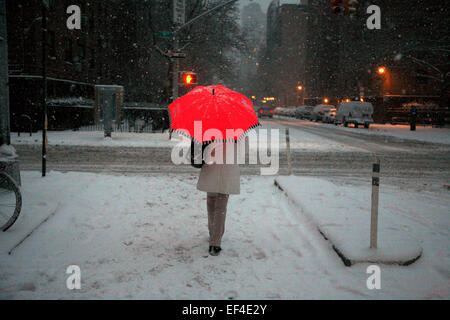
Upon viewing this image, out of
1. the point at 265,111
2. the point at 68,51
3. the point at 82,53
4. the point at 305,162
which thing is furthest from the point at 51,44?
the point at 265,111

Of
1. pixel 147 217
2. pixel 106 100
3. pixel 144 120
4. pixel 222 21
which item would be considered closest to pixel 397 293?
pixel 147 217

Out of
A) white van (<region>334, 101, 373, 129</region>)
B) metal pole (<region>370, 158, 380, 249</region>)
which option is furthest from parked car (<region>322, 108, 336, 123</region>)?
metal pole (<region>370, 158, 380, 249</region>)

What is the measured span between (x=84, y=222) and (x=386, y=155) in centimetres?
1229

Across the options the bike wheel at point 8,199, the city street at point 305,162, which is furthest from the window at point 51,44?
the bike wheel at point 8,199

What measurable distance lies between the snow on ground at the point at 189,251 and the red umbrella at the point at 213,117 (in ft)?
5.04

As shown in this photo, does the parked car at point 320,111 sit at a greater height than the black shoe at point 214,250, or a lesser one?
greater

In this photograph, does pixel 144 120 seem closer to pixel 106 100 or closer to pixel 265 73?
pixel 106 100

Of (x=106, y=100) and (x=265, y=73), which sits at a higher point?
(x=265, y=73)

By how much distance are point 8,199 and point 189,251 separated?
257cm

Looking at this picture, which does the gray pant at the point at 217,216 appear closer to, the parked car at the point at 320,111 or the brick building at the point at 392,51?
the brick building at the point at 392,51

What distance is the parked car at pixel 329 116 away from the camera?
1613 inches

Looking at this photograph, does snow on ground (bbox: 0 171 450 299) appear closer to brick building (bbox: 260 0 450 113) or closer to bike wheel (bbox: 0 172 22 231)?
bike wheel (bbox: 0 172 22 231)

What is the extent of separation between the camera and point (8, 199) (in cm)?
523
